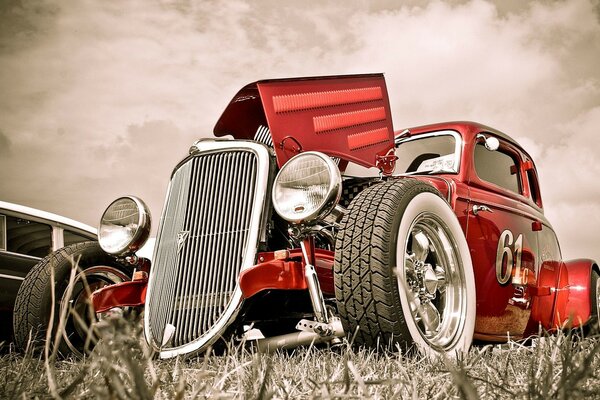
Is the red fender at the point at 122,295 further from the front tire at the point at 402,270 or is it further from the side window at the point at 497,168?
the side window at the point at 497,168

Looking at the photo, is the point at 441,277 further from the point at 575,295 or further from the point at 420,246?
the point at 575,295

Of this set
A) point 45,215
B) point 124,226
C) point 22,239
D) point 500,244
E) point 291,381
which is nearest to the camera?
point 291,381

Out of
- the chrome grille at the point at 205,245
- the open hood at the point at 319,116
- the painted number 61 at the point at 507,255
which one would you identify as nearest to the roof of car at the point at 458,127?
the painted number 61 at the point at 507,255

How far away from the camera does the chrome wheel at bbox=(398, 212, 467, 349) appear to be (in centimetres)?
262

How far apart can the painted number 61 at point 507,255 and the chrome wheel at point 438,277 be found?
77cm

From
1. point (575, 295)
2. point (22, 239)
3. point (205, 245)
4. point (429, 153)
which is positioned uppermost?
point (429, 153)

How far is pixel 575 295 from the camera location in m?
4.31

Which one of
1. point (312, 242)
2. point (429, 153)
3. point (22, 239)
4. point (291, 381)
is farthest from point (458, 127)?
point (22, 239)

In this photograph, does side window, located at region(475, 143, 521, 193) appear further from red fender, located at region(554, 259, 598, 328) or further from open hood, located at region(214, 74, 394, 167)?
open hood, located at region(214, 74, 394, 167)

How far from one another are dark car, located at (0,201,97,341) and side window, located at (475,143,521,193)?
3465 millimetres

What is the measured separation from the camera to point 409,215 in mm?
2385

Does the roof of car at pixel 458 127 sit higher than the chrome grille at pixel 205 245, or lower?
higher

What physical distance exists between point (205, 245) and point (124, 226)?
65cm

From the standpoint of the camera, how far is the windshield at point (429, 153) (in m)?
3.83
